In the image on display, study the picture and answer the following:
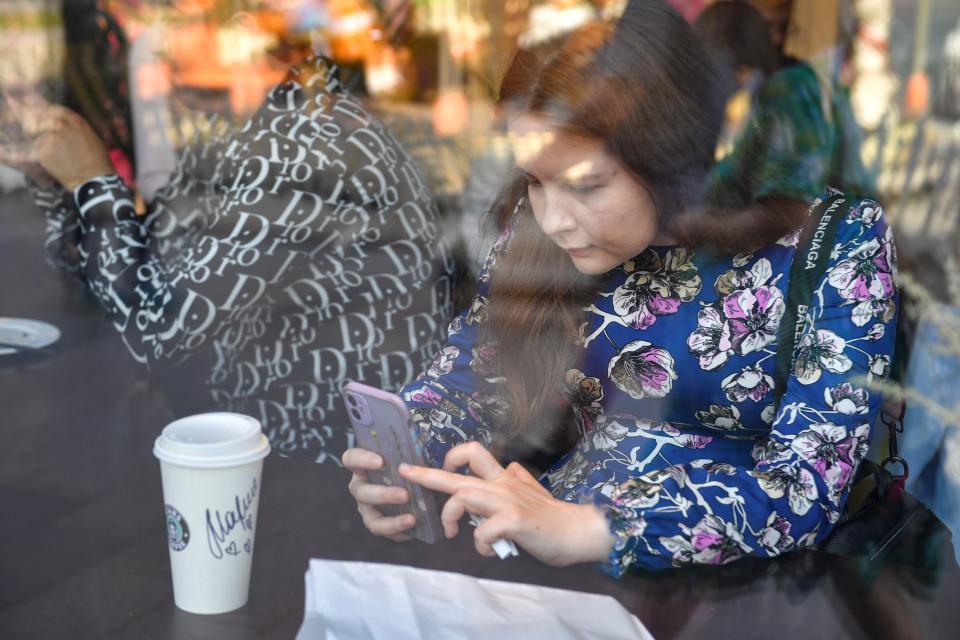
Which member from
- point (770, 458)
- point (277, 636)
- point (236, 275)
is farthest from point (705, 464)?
point (236, 275)

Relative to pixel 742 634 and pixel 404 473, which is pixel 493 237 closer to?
pixel 404 473

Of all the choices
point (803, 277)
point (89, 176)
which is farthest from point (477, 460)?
point (89, 176)

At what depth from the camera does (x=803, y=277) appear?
4.03ft

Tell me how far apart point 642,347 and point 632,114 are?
0.36 meters

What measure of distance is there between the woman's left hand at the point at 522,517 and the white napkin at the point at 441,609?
81 mm

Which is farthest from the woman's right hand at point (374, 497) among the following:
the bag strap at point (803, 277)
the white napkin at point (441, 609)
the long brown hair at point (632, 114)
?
the bag strap at point (803, 277)

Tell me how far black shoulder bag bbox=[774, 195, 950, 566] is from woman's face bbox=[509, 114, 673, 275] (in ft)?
0.66

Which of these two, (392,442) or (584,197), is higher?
(584,197)

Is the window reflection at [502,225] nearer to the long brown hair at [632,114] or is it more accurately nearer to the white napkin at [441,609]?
the long brown hair at [632,114]

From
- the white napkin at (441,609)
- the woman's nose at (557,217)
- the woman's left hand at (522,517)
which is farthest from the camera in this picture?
the woman's nose at (557,217)

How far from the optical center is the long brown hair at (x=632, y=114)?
1127 mm

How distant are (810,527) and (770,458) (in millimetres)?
93

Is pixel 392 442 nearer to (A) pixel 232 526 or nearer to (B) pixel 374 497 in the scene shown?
(B) pixel 374 497

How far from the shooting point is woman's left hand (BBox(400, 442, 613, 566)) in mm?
1001
